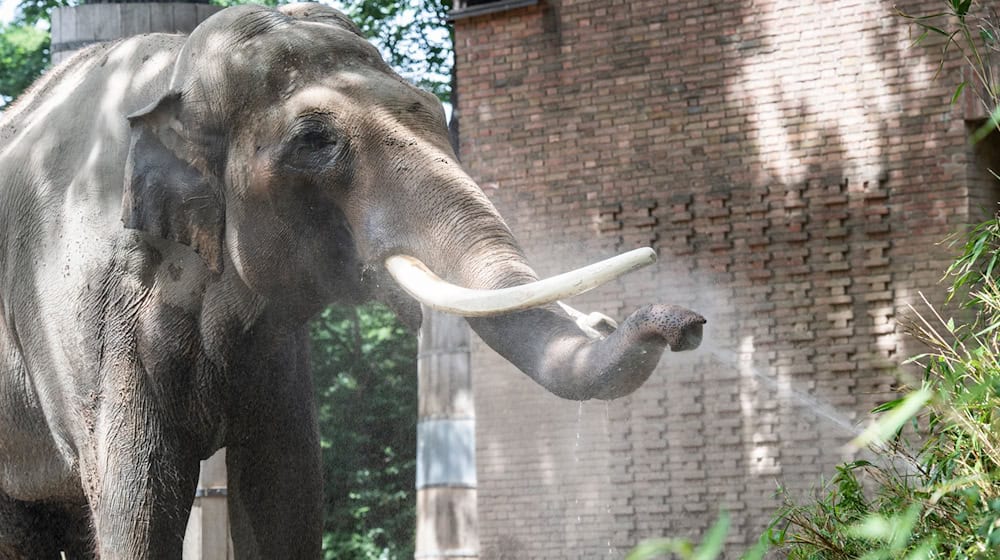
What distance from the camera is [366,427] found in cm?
1919

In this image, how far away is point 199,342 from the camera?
3.38 m

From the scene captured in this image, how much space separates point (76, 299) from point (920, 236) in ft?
22.5

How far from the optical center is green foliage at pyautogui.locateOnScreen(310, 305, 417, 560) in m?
18.5

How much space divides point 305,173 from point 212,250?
0.32m

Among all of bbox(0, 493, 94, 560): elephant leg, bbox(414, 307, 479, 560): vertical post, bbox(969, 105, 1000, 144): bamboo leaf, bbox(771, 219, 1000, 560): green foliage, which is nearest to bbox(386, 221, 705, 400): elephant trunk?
bbox(771, 219, 1000, 560): green foliage

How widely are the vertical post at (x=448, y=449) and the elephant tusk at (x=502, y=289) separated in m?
8.19

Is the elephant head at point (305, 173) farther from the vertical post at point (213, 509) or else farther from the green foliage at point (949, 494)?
the vertical post at point (213, 509)

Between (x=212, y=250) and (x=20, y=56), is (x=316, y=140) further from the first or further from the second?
(x=20, y=56)

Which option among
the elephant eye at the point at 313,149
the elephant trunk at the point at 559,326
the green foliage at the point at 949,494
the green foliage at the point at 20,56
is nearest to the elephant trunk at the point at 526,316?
the elephant trunk at the point at 559,326

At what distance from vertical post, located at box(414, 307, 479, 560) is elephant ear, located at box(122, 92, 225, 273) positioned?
7.88 m

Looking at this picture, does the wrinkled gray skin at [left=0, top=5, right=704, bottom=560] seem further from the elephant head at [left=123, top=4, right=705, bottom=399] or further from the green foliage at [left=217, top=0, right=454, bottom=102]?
the green foliage at [left=217, top=0, right=454, bottom=102]

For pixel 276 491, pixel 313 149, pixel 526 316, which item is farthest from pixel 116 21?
pixel 526 316

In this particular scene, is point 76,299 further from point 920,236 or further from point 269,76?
point 920,236

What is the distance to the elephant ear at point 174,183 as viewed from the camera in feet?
10.7
